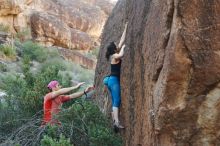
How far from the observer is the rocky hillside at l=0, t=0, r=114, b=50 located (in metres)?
28.3

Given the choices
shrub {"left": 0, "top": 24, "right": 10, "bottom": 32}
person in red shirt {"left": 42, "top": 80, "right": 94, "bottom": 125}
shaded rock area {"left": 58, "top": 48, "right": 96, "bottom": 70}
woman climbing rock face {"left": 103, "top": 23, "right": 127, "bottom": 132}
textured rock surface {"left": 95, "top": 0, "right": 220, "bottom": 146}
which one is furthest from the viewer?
shaded rock area {"left": 58, "top": 48, "right": 96, "bottom": 70}

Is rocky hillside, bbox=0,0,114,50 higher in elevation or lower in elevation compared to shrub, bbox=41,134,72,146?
higher

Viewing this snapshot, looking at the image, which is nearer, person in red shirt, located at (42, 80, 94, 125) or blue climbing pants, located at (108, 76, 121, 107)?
blue climbing pants, located at (108, 76, 121, 107)

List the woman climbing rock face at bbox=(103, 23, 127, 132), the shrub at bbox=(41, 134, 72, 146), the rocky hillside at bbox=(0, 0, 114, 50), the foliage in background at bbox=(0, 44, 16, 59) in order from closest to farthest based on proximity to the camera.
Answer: the shrub at bbox=(41, 134, 72, 146), the woman climbing rock face at bbox=(103, 23, 127, 132), the foliage in background at bbox=(0, 44, 16, 59), the rocky hillside at bbox=(0, 0, 114, 50)

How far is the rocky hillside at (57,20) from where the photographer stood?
28312 mm

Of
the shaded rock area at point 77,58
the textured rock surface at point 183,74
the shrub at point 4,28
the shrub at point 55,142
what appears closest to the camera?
the textured rock surface at point 183,74

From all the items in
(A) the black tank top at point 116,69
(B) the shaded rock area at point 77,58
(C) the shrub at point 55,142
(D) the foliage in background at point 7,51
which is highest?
(A) the black tank top at point 116,69

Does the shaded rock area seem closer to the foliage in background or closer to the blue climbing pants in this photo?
the foliage in background

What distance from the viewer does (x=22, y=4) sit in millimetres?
28891

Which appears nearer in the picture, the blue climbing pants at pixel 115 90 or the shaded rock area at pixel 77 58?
the blue climbing pants at pixel 115 90

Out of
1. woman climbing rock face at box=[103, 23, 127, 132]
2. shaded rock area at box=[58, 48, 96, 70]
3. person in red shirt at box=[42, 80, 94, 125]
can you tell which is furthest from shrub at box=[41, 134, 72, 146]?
shaded rock area at box=[58, 48, 96, 70]

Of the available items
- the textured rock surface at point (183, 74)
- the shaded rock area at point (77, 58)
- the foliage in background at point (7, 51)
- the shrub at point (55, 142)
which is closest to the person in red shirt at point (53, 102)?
the shrub at point (55, 142)

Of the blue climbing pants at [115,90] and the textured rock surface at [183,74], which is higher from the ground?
the textured rock surface at [183,74]

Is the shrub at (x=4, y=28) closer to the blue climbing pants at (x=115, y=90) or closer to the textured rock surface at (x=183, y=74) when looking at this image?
the blue climbing pants at (x=115, y=90)
